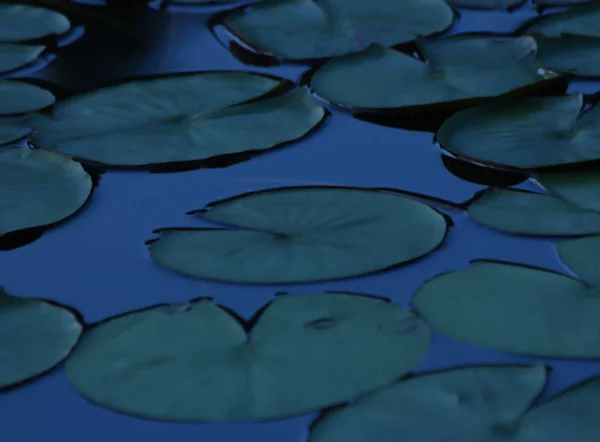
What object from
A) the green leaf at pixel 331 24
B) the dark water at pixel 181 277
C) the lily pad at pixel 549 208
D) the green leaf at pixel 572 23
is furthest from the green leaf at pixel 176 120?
the green leaf at pixel 572 23

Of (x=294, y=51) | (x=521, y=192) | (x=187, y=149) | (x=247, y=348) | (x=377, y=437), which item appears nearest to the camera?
(x=377, y=437)

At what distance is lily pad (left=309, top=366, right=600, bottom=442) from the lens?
2.80ft

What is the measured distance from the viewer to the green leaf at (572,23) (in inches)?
65.4

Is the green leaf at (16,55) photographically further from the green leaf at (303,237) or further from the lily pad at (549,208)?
the lily pad at (549,208)

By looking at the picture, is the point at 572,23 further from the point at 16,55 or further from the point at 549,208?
the point at 16,55

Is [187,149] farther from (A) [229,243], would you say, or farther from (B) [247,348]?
(B) [247,348]

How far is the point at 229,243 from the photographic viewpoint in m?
1.13

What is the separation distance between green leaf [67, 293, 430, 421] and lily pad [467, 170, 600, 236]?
0.23 m

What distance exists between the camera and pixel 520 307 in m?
1.01

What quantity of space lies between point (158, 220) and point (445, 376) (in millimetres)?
464

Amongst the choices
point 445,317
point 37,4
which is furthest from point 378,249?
point 37,4

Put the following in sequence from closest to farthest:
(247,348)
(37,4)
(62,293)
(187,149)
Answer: (247,348) → (62,293) → (187,149) → (37,4)

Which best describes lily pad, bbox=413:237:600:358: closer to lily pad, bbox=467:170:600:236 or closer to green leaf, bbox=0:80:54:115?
lily pad, bbox=467:170:600:236

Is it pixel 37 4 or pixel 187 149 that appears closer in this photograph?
pixel 187 149
